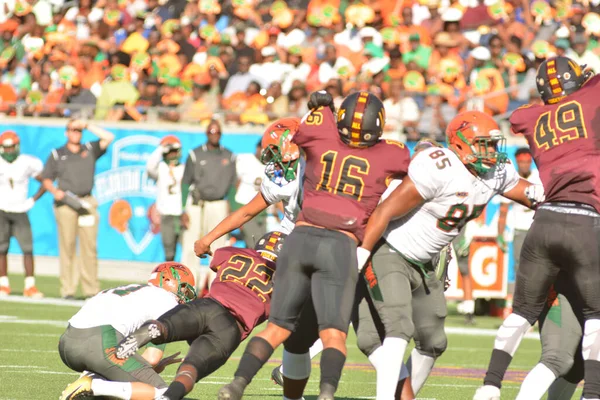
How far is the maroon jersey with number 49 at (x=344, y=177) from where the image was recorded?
6.43 meters

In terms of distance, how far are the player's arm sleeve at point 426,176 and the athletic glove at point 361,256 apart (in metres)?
0.45

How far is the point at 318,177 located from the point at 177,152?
9376mm

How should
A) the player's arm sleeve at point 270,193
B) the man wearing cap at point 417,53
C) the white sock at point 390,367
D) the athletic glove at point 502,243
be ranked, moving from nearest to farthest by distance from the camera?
1. the white sock at point 390,367
2. the player's arm sleeve at point 270,193
3. the athletic glove at point 502,243
4. the man wearing cap at point 417,53

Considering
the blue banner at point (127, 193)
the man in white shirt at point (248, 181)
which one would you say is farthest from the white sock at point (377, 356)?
the blue banner at point (127, 193)

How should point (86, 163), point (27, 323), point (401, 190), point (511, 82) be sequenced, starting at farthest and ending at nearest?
point (511, 82) → point (86, 163) → point (27, 323) → point (401, 190)

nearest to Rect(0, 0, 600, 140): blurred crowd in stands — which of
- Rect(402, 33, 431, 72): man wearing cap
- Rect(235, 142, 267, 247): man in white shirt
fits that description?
Rect(402, 33, 431, 72): man wearing cap

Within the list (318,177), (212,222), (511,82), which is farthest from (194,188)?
(318,177)

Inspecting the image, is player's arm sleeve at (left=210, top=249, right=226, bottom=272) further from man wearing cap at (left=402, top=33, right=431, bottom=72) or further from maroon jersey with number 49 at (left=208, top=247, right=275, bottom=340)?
man wearing cap at (left=402, top=33, right=431, bottom=72)

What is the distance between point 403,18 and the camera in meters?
20.0

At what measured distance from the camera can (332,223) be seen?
6418mm

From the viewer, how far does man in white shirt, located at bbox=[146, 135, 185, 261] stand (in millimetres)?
15617

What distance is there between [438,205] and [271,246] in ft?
4.10

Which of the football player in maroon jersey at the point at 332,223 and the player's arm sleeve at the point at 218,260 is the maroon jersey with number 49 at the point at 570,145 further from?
the player's arm sleeve at the point at 218,260

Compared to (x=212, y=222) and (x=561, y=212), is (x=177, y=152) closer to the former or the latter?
(x=212, y=222)
